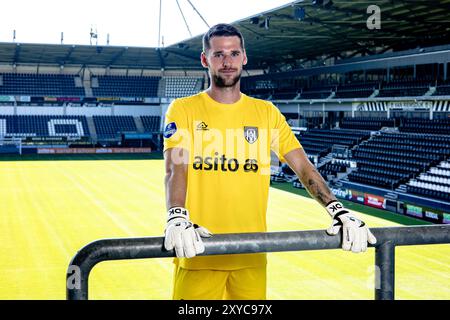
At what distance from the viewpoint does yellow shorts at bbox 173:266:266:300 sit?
3.03 m

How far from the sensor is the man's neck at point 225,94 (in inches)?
A: 132

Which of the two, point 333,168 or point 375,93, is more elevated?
point 375,93

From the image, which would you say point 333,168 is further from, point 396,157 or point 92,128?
point 92,128

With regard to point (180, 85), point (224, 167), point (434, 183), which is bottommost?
point (434, 183)

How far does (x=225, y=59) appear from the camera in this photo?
3279 millimetres

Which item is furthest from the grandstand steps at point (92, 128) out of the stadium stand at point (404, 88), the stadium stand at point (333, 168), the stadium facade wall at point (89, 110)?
the stadium stand at point (404, 88)

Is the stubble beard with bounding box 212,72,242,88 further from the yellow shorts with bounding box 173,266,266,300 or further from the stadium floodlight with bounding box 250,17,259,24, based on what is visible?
the stadium floodlight with bounding box 250,17,259,24

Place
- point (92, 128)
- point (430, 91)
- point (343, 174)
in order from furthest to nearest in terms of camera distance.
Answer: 1. point (92, 128)
2. point (430, 91)
3. point (343, 174)

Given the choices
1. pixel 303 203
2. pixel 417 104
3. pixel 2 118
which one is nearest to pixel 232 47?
pixel 303 203

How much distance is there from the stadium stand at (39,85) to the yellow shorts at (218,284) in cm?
6300

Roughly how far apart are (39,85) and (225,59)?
6417 cm

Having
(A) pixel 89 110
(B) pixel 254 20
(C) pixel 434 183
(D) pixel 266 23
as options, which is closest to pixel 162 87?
(A) pixel 89 110

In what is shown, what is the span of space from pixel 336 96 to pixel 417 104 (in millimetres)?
9620
